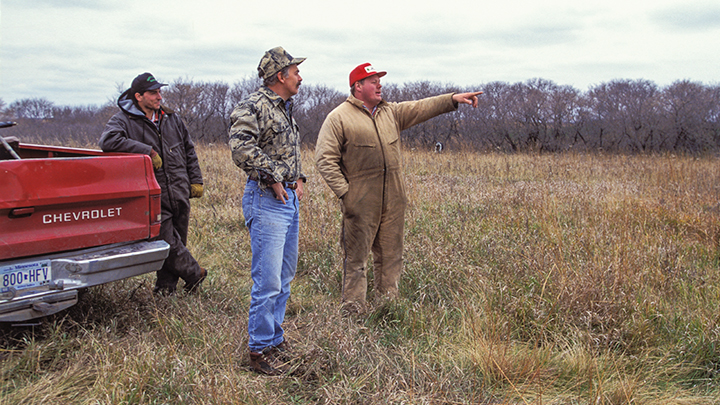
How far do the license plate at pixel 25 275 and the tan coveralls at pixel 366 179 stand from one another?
2.00 m

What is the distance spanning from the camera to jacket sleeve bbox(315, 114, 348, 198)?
3.92m

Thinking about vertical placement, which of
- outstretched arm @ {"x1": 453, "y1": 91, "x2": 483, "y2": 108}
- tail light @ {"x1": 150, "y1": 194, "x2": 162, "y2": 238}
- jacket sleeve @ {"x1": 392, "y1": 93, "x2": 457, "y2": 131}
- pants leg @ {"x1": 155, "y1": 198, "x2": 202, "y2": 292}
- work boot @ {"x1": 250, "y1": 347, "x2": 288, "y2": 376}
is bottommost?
work boot @ {"x1": 250, "y1": 347, "x2": 288, "y2": 376}

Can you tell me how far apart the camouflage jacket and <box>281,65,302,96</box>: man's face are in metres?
0.09

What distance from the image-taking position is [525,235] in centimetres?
553

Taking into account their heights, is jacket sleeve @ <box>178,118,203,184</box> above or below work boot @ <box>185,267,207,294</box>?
above

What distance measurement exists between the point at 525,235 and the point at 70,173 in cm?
Answer: 449

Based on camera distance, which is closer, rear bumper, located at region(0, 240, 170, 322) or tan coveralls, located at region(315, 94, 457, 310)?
rear bumper, located at region(0, 240, 170, 322)

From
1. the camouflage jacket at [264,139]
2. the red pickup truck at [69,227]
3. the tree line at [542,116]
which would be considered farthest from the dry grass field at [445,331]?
the tree line at [542,116]

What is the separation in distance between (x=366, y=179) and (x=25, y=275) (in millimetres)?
2444

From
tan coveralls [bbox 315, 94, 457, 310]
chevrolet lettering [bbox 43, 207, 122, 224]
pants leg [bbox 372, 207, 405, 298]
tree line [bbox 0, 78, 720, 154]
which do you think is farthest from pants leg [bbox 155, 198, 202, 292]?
tree line [bbox 0, 78, 720, 154]

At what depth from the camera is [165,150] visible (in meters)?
4.34

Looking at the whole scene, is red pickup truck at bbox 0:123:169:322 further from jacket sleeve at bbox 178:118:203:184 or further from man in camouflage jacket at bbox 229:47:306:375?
man in camouflage jacket at bbox 229:47:306:375

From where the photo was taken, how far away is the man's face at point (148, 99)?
13.9 feet

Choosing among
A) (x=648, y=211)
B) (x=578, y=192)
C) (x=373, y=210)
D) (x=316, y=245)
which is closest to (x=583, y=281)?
(x=373, y=210)
